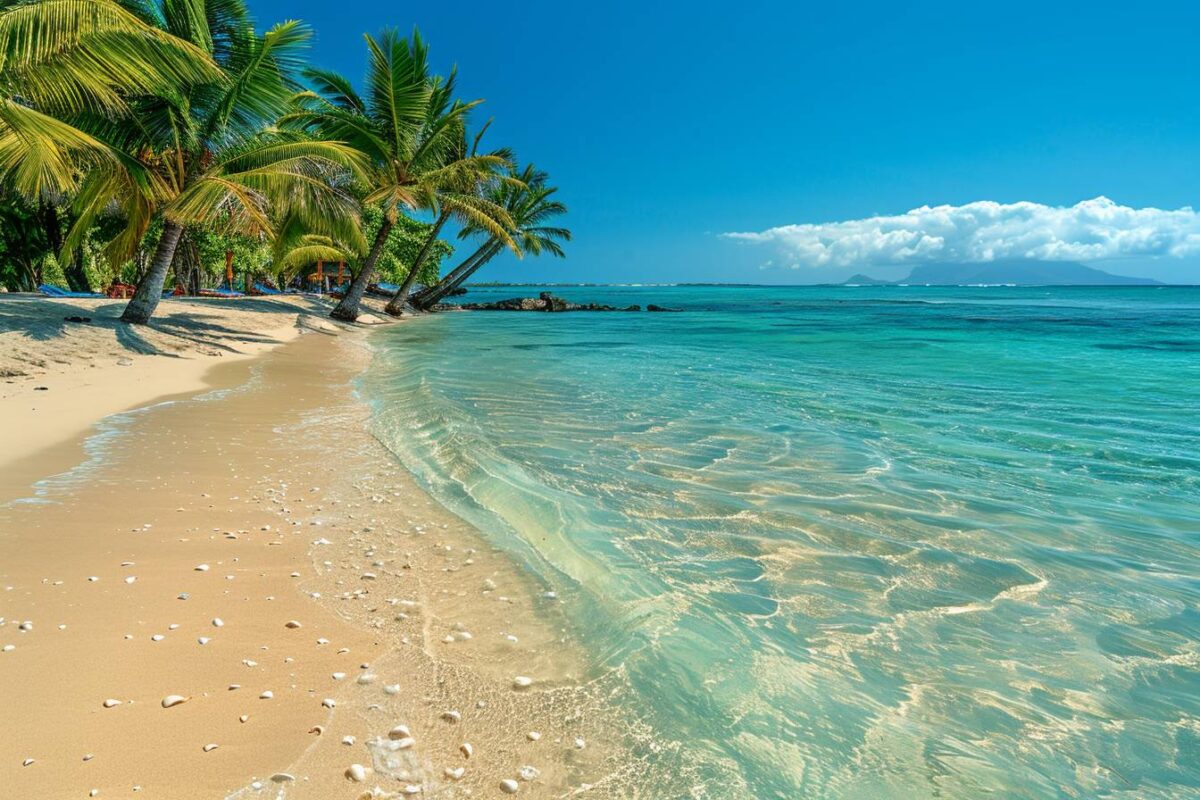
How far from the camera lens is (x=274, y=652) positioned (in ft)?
8.93

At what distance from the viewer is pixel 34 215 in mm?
26391

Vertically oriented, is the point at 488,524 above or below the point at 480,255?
below

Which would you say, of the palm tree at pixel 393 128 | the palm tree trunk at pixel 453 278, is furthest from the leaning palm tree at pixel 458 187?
the palm tree trunk at pixel 453 278

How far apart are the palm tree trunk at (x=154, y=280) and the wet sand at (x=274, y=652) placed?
12.2m

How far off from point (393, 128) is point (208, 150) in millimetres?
11841

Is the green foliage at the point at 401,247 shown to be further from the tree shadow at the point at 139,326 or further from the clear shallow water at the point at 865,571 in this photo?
the clear shallow water at the point at 865,571

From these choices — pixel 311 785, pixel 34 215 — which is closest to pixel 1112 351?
pixel 311 785

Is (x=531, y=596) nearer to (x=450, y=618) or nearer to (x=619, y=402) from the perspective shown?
(x=450, y=618)

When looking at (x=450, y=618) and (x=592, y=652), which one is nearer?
(x=592, y=652)

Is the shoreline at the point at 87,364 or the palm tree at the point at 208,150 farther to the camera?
the palm tree at the point at 208,150

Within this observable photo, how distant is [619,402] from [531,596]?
6.83 meters

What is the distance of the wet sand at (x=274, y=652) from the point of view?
207 cm

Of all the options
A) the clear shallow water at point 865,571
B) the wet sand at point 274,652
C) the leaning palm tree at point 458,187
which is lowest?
the clear shallow water at point 865,571

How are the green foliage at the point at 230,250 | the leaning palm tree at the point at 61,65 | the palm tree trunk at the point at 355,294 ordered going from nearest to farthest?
the leaning palm tree at the point at 61,65
the palm tree trunk at the point at 355,294
the green foliage at the point at 230,250
